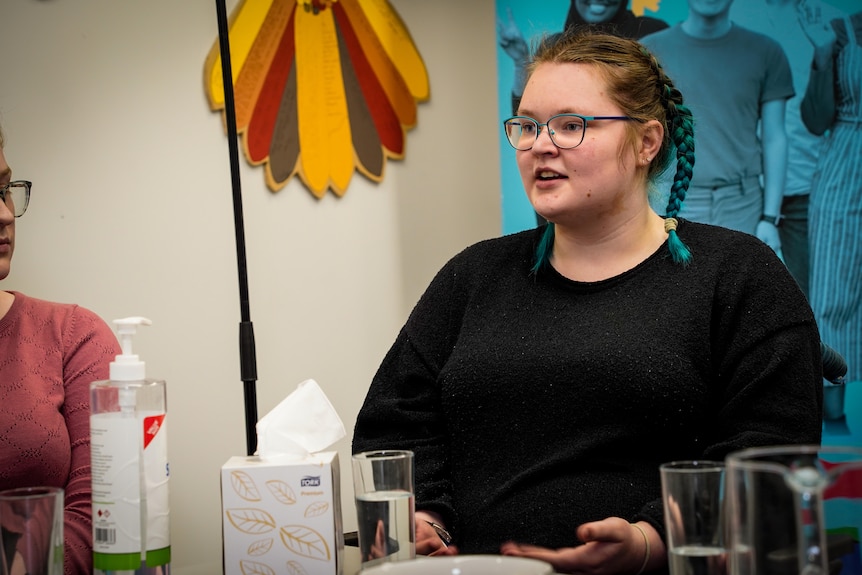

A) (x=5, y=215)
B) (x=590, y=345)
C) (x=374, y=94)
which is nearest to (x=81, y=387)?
(x=5, y=215)

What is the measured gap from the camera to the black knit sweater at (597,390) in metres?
1.26

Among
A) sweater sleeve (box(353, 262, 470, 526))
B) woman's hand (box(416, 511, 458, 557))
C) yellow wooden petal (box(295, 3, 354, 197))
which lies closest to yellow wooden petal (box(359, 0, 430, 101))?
yellow wooden petal (box(295, 3, 354, 197))

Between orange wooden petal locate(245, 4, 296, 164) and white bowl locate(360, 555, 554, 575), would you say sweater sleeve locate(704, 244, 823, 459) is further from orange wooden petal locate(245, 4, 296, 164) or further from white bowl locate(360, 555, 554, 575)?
orange wooden petal locate(245, 4, 296, 164)

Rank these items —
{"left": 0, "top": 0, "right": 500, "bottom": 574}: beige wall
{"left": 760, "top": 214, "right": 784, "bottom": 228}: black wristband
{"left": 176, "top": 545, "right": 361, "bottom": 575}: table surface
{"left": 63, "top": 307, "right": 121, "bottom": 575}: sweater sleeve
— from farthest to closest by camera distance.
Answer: {"left": 760, "top": 214, "right": 784, "bottom": 228}: black wristband < {"left": 0, "top": 0, "right": 500, "bottom": 574}: beige wall < {"left": 63, "top": 307, "right": 121, "bottom": 575}: sweater sleeve < {"left": 176, "top": 545, "right": 361, "bottom": 575}: table surface

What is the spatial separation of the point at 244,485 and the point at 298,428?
8cm

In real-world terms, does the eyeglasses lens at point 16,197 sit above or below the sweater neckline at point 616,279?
above

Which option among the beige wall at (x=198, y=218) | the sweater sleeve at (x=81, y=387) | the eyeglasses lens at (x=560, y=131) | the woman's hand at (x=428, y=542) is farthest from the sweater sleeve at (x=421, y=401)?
the beige wall at (x=198, y=218)

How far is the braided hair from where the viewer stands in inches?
55.7

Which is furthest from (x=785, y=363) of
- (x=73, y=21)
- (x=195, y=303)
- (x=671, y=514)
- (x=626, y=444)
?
(x=73, y=21)

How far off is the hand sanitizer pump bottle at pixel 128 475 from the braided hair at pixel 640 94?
2.56 feet

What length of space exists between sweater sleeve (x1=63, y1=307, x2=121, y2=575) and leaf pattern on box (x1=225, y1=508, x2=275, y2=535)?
34 cm

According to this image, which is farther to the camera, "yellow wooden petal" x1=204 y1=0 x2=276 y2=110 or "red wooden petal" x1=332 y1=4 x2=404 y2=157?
"red wooden petal" x1=332 y1=4 x2=404 y2=157

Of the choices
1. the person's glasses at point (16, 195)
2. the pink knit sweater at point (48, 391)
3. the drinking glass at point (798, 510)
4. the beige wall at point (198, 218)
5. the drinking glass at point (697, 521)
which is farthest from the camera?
the beige wall at point (198, 218)

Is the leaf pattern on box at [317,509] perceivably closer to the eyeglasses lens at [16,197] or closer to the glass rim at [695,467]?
the glass rim at [695,467]
